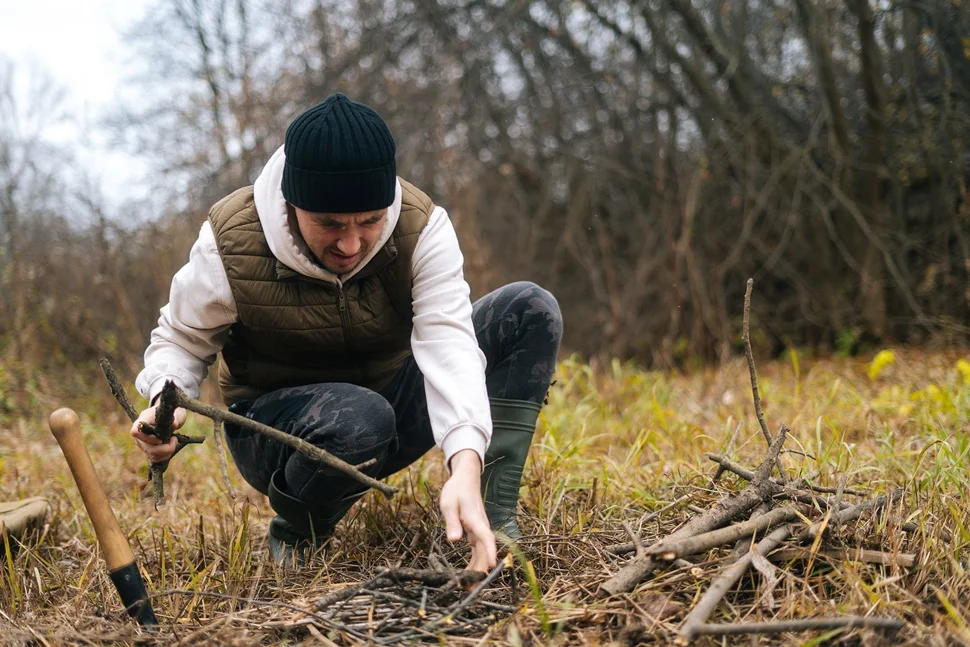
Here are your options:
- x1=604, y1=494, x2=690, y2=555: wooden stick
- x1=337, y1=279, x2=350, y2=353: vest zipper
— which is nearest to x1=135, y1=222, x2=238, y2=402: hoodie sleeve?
x1=337, y1=279, x2=350, y2=353: vest zipper

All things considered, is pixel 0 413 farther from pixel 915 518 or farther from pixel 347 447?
pixel 915 518

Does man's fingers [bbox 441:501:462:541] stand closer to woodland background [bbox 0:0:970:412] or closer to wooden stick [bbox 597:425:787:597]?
wooden stick [bbox 597:425:787:597]

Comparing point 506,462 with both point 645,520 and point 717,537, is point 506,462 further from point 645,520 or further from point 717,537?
point 717,537

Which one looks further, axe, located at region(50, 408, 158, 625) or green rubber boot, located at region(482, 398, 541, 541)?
green rubber boot, located at region(482, 398, 541, 541)

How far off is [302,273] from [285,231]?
0.35 feet

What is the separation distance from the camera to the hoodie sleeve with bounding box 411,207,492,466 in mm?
1735

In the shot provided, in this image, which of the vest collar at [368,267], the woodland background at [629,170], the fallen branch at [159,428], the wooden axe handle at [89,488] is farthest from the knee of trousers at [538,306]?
the woodland background at [629,170]

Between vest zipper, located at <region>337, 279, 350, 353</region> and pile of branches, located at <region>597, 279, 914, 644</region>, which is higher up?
vest zipper, located at <region>337, 279, 350, 353</region>

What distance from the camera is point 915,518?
1.84 m

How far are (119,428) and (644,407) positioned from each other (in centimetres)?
310

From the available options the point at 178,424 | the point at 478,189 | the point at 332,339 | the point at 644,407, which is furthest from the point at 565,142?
the point at 178,424

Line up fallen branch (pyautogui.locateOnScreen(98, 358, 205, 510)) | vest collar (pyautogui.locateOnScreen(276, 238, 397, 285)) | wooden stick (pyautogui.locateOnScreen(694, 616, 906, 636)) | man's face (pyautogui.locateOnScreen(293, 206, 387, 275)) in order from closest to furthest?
wooden stick (pyautogui.locateOnScreen(694, 616, 906, 636)) → fallen branch (pyautogui.locateOnScreen(98, 358, 205, 510)) → man's face (pyautogui.locateOnScreen(293, 206, 387, 275)) → vest collar (pyautogui.locateOnScreen(276, 238, 397, 285))

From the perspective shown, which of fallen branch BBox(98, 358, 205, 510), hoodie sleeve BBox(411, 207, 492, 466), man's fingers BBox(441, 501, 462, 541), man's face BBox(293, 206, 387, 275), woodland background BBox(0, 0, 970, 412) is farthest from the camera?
woodland background BBox(0, 0, 970, 412)

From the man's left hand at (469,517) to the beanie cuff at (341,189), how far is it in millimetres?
637
